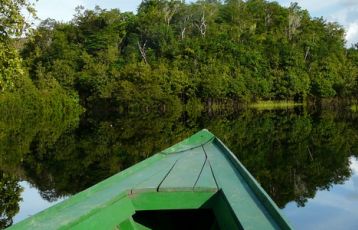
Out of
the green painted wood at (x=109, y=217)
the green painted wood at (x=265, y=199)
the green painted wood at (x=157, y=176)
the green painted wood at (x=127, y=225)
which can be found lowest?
the green painted wood at (x=127, y=225)

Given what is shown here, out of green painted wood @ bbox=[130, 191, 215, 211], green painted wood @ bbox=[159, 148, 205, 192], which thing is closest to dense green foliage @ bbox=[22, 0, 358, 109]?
green painted wood @ bbox=[159, 148, 205, 192]

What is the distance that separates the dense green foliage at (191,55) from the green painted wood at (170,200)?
44993mm

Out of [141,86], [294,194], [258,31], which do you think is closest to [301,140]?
[294,194]

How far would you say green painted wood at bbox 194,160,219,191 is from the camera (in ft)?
12.7

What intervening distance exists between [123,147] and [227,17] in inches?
2126

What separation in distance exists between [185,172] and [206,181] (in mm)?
506

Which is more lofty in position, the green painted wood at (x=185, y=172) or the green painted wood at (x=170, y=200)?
the green painted wood at (x=185, y=172)

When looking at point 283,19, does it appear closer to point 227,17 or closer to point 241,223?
point 227,17

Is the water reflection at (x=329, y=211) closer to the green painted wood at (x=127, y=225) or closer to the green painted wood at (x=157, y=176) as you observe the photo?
the green painted wood at (x=157, y=176)

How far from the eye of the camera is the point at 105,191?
4031 millimetres

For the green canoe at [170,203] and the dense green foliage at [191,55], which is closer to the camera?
the green canoe at [170,203]

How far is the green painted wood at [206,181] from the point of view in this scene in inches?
152

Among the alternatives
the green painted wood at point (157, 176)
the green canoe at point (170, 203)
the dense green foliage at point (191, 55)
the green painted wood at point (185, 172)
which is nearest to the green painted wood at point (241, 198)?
the green canoe at point (170, 203)

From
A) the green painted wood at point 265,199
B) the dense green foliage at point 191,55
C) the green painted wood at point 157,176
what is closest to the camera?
the green painted wood at point 265,199
